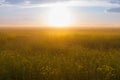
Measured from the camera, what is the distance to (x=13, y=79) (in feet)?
33.8

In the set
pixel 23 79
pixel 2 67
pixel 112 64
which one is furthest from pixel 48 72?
pixel 112 64

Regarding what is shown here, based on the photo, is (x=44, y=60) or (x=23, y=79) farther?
(x=44, y=60)

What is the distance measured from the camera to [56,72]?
1023 centimetres

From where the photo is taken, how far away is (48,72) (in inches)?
397

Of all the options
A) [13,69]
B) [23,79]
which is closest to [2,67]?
[13,69]

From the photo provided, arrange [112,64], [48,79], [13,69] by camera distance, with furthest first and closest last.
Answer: [112,64]
[13,69]
[48,79]

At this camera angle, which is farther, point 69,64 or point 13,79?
point 69,64

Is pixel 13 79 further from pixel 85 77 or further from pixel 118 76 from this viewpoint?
pixel 118 76

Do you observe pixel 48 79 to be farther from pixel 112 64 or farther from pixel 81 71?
pixel 112 64

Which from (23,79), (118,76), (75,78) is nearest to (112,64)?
(118,76)

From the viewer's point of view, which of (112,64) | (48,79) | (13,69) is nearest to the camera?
(48,79)

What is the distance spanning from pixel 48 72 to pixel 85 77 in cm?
134

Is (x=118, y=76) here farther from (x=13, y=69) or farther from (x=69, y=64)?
(x=13, y=69)

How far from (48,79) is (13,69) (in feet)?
4.91
